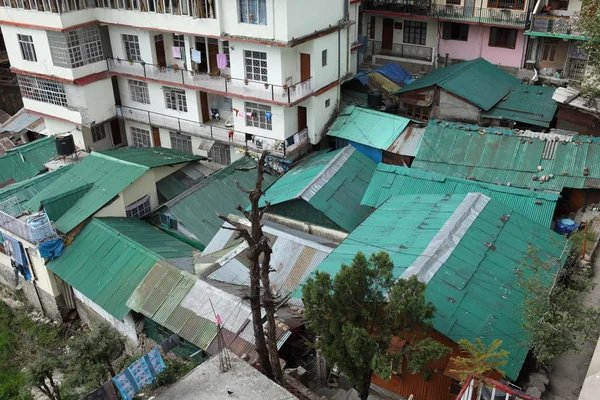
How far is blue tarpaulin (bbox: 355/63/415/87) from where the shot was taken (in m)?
38.6

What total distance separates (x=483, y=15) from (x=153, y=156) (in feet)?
78.7

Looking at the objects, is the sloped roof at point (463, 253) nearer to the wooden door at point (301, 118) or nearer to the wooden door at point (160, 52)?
the wooden door at point (301, 118)

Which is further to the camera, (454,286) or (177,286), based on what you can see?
(177,286)

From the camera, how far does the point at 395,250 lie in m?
21.4

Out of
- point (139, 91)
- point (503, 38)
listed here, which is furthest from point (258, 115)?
point (503, 38)

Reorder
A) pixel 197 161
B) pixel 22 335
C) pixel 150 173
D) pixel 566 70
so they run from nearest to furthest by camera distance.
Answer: pixel 22 335, pixel 150 173, pixel 197 161, pixel 566 70

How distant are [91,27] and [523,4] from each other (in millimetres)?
27913

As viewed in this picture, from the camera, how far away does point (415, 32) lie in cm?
4328

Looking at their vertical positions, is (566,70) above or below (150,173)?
above

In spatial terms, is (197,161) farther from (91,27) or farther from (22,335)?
(22,335)

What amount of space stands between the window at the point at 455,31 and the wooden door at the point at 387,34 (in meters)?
4.08

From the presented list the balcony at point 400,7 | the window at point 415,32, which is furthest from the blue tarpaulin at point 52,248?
the window at point 415,32

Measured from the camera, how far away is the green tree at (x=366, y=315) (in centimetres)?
1533

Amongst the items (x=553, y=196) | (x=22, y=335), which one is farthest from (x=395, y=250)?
(x=22, y=335)
